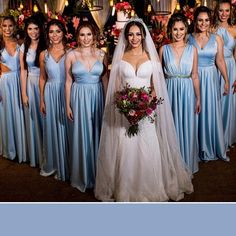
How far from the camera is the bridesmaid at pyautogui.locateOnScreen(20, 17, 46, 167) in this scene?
17.7 feet

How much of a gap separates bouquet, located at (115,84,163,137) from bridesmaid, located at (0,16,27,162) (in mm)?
2099

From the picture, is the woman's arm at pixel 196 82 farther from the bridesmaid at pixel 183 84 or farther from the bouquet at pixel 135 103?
the bouquet at pixel 135 103

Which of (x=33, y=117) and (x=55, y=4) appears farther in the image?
(x=55, y=4)

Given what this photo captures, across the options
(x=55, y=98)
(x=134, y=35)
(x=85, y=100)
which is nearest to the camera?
(x=134, y=35)

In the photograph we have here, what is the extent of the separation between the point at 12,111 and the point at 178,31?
2448 mm

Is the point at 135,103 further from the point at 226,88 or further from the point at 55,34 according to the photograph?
the point at 226,88

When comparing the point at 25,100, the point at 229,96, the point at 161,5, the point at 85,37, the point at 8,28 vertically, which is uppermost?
the point at 161,5

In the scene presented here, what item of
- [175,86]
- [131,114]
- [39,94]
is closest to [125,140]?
[131,114]

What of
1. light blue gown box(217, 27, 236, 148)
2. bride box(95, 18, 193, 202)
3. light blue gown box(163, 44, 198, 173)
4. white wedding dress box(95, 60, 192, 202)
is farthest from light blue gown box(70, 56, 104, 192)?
light blue gown box(217, 27, 236, 148)

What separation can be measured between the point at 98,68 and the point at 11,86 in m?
1.62

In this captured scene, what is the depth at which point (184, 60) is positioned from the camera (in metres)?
4.91

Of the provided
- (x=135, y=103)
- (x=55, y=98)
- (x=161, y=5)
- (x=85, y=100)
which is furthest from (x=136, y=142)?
(x=161, y=5)

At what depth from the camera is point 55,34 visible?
4957 millimetres

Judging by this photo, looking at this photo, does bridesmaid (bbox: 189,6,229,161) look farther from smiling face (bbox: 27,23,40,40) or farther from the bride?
smiling face (bbox: 27,23,40,40)
